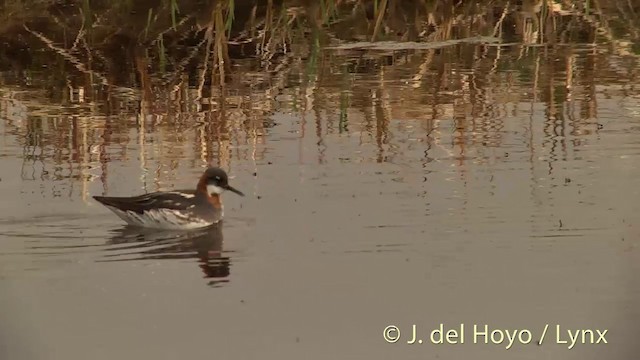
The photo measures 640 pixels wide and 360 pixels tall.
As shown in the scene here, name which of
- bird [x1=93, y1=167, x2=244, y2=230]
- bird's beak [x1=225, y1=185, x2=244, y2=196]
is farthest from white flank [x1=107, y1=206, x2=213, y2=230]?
bird's beak [x1=225, y1=185, x2=244, y2=196]

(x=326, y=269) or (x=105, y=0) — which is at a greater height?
(x=105, y=0)

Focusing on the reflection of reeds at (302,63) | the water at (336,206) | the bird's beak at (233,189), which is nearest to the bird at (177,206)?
the bird's beak at (233,189)

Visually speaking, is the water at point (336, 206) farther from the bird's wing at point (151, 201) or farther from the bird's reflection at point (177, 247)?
the bird's wing at point (151, 201)

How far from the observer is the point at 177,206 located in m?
12.4

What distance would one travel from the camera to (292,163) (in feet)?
43.5

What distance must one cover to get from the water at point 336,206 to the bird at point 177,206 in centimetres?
11

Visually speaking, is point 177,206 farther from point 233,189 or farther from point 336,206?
point 336,206

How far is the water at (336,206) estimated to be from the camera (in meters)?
9.49

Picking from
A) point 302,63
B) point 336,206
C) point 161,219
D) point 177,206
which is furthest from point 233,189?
point 302,63

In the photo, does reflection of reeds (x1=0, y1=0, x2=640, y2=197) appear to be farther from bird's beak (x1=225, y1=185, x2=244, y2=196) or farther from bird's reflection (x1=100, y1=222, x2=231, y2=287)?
bird's reflection (x1=100, y1=222, x2=231, y2=287)

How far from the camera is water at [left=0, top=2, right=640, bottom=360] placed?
9.49 metres

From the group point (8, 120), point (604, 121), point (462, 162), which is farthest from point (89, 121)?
point (604, 121)

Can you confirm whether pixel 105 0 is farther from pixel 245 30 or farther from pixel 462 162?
pixel 462 162

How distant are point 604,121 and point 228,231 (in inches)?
145
